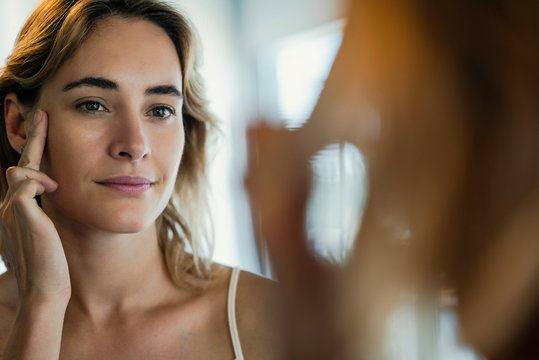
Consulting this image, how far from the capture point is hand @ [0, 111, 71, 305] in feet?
3.91

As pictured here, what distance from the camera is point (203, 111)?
5.18ft

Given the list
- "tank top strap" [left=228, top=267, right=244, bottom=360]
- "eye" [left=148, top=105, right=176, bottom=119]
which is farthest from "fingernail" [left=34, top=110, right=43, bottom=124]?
"tank top strap" [left=228, top=267, right=244, bottom=360]

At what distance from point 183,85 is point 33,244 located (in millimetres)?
576

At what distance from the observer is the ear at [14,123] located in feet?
4.63

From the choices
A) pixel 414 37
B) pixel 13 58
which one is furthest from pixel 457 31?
pixel 13 58

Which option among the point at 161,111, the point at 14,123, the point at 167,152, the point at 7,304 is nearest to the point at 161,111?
the point at 161,111

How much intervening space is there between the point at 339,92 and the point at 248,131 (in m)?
0.03

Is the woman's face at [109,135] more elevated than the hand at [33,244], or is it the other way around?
the woman's face at [109,135]

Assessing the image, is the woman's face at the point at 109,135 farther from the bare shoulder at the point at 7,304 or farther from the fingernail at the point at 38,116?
the bare shoulder at the point at 7,304

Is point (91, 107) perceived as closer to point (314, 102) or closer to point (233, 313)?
point (233, 313)

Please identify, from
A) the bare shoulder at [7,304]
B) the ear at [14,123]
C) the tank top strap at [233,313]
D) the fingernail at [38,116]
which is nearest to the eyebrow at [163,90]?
the fingernail at [38,116]

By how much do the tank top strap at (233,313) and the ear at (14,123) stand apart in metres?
0.65

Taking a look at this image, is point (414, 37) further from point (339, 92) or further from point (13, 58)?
point (13, 58)

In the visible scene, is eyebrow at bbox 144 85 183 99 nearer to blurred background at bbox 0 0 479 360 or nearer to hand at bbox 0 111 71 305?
hand at bbox 0 111 71 305
